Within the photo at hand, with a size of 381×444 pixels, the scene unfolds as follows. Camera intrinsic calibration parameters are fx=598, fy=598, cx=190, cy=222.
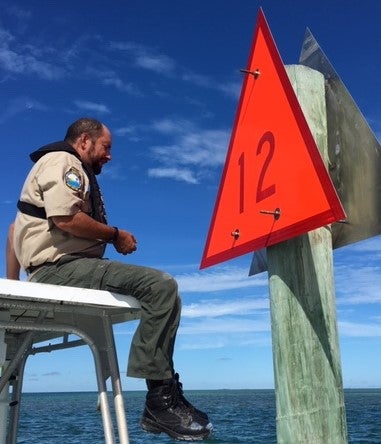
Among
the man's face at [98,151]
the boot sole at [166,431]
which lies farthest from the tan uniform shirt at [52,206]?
the boot sole at [166,431]

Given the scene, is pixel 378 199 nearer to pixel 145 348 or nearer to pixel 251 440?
pixel 145 348

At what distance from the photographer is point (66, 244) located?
121 inches

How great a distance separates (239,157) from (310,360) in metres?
1.18

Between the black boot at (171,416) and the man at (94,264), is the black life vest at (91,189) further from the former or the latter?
the black boot at (171,416)

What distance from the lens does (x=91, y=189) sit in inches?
129

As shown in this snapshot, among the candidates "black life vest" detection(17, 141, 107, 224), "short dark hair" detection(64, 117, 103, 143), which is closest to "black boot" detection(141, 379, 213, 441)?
"black life vest" detection(17, 141, 107, 224)

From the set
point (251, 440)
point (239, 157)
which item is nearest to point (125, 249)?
point (239, 157)

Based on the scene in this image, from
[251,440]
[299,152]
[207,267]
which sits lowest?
[251,440]

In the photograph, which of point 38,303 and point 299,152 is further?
point 299,152

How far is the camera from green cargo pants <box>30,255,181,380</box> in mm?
2842

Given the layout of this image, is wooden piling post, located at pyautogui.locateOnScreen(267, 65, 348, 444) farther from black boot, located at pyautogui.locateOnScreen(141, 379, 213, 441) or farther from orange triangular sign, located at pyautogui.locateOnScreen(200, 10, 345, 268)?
black boot, located at pyautogui.locateOnScreen(141, 379, 213, 441)

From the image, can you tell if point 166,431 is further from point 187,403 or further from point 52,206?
point 52,206

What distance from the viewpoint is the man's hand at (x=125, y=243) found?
320cm

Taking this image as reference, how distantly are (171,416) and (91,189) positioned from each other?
1.27 m
